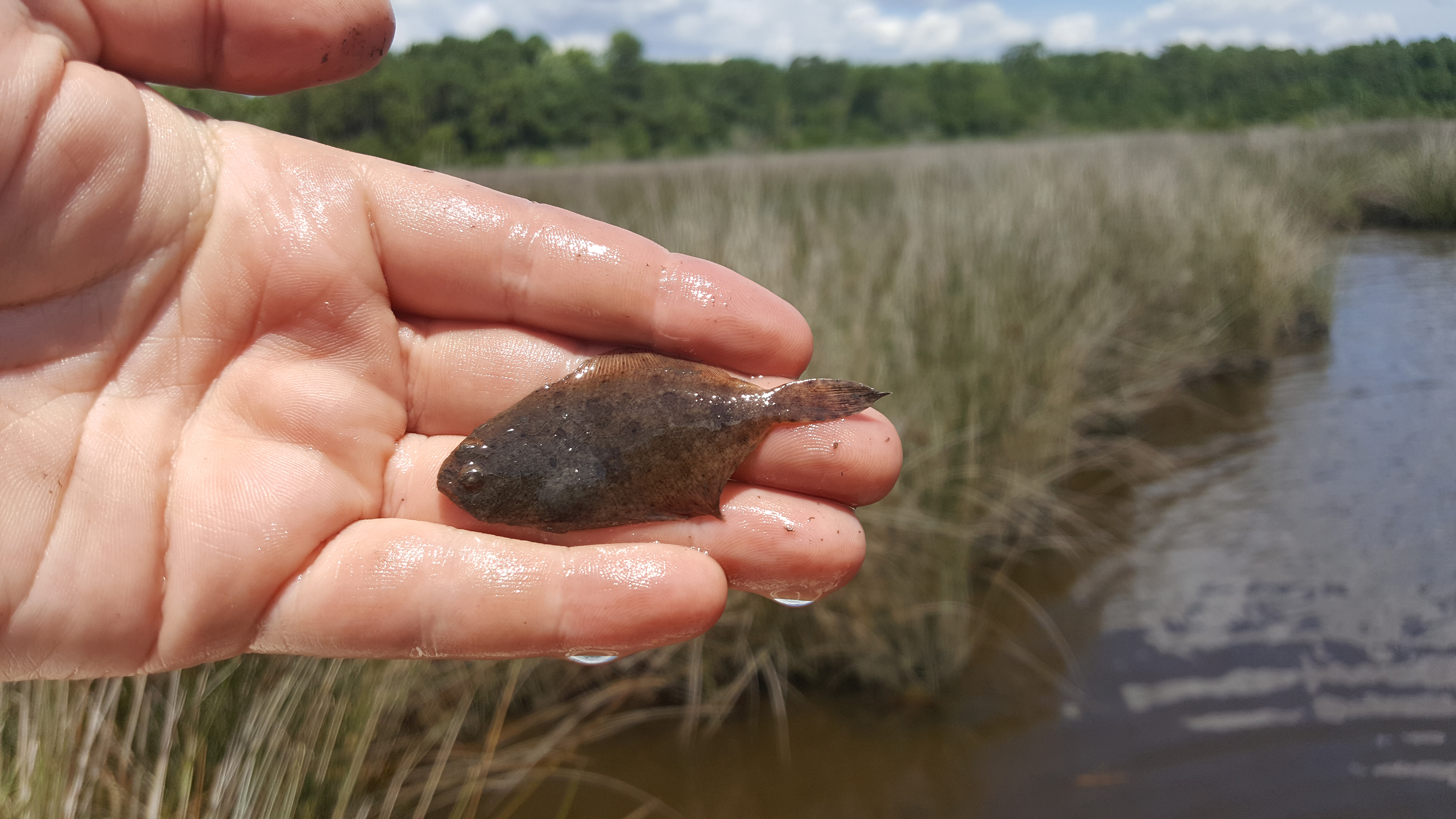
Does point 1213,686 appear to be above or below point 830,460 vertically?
below

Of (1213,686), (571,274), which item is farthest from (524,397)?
(1213,686)

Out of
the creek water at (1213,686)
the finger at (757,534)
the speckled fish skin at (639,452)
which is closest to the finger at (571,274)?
the speckled fish skin at (639,452)

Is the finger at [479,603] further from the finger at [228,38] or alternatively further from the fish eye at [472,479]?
the finger at [228,38]

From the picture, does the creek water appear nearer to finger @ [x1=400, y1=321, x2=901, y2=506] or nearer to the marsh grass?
the marsh grass

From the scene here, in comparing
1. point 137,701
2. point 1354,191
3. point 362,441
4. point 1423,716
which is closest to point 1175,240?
point 1354,191

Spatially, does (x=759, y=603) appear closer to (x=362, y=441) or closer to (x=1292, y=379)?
(x=362, y=441)

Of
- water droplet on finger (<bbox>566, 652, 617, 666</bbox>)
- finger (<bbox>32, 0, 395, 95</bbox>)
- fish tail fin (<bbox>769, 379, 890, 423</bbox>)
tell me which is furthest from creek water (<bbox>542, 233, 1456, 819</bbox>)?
finger (<bbox>32, 0, 395, 95</bbox>)

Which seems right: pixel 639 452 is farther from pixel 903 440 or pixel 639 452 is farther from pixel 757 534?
pixel 903 440
